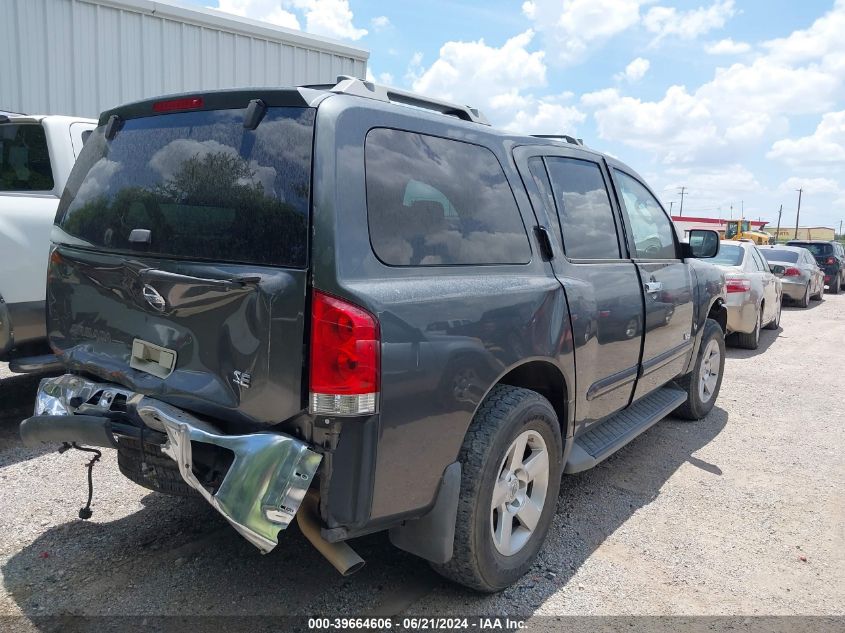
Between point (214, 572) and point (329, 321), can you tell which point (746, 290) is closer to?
point (214, 572)

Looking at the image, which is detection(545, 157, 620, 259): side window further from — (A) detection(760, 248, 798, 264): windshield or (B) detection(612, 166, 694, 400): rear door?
(A) detection(760, 248, 798, 264): windshield

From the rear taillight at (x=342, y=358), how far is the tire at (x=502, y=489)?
65cm

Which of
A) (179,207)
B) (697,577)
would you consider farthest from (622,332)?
(179,207)

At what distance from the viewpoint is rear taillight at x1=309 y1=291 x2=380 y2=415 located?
2.23m

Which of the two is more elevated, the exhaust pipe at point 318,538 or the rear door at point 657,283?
the rear door at point 657,283

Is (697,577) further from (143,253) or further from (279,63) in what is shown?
(279,63)

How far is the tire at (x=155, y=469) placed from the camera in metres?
2.56

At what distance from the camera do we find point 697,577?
3.26 metres

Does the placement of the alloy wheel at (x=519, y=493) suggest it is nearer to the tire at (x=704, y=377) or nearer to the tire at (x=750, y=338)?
the tire at (x=704, y=377)

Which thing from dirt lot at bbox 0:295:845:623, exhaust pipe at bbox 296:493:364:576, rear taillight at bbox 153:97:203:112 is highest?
rear taillight at bbox 153:97:203:112

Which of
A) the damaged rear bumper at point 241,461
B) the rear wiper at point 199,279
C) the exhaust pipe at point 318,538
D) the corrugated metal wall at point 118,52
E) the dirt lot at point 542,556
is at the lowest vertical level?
the dirt lot at point 542,556

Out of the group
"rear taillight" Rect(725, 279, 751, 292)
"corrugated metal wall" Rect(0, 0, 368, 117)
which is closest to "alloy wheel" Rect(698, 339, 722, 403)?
"rear taillight" Rect(725, 279, 751, 292)

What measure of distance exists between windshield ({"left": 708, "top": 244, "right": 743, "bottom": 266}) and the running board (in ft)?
16.4

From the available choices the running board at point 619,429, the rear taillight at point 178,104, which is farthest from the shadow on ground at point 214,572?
the rear taillight at point 178,104
